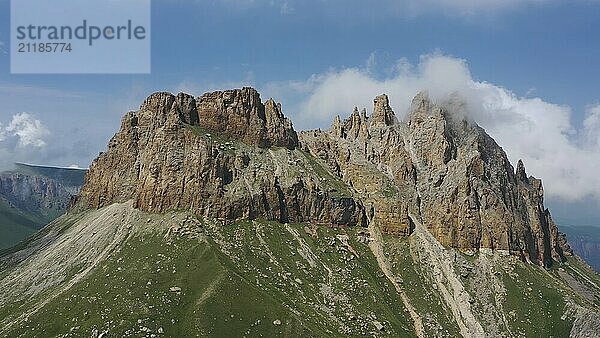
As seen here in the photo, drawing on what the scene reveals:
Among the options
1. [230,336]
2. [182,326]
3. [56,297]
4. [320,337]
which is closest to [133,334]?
[182,326]

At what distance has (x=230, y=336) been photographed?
176 meters

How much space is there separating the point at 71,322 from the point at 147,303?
2524 cm

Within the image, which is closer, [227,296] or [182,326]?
[182,326]

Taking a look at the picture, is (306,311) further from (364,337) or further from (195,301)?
(195,301)

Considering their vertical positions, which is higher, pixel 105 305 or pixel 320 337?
pixel 105 305

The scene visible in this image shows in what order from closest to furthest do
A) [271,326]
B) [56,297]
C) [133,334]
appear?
[133,334], [271,326], [56,297]

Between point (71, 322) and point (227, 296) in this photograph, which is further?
point (227, 296)

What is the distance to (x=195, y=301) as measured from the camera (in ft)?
628

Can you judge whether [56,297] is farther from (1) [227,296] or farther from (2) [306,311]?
(2) [306,311]

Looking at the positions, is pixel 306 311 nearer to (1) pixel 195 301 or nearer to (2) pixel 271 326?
(2) pixel 271 326

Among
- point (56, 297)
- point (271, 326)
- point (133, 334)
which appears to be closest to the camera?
point (133, 334)

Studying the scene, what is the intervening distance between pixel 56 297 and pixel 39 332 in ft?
69.6

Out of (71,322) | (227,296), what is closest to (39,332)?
(71,322)

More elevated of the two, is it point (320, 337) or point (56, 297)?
point (56, 297)
